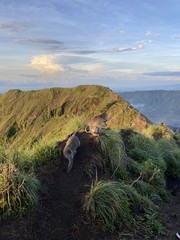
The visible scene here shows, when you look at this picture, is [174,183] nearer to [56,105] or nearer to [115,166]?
[115,166]

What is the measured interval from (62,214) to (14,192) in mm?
1077

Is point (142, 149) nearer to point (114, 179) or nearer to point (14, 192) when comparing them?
point (114, 179)

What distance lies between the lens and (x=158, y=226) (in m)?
8.28

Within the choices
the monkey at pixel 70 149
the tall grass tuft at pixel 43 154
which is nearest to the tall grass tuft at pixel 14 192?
the monkey at pixel 70 149

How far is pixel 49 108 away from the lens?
5316cm

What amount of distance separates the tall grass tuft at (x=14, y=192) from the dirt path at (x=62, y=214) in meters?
0.20

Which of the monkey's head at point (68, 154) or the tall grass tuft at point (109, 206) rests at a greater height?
the monkey's head at point (68, 154)

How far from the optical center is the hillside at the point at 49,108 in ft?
138

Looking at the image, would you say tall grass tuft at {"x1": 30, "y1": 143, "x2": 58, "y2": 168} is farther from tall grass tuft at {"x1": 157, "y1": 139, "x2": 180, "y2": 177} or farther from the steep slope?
tall grass tuft at {"x1": 157, "y1": 139, "x2": 180, "y2": 177}

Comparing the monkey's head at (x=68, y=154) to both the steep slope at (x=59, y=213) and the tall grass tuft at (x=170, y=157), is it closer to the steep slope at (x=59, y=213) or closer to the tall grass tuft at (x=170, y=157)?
the steep slope at (x=59, y=213)

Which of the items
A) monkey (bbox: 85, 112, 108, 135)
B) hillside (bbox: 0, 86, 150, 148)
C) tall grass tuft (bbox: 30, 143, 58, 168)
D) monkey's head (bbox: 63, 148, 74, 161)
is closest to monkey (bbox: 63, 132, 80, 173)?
monkey's head (bbox: 63, 148, 74, 161)

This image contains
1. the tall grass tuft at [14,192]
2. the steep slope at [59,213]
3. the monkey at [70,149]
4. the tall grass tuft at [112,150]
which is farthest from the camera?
the tall grass tuft at [112,150]

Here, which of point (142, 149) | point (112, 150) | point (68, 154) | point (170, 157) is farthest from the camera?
point (170, 157)

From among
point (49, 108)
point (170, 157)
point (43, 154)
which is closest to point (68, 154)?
point (43, 154)
